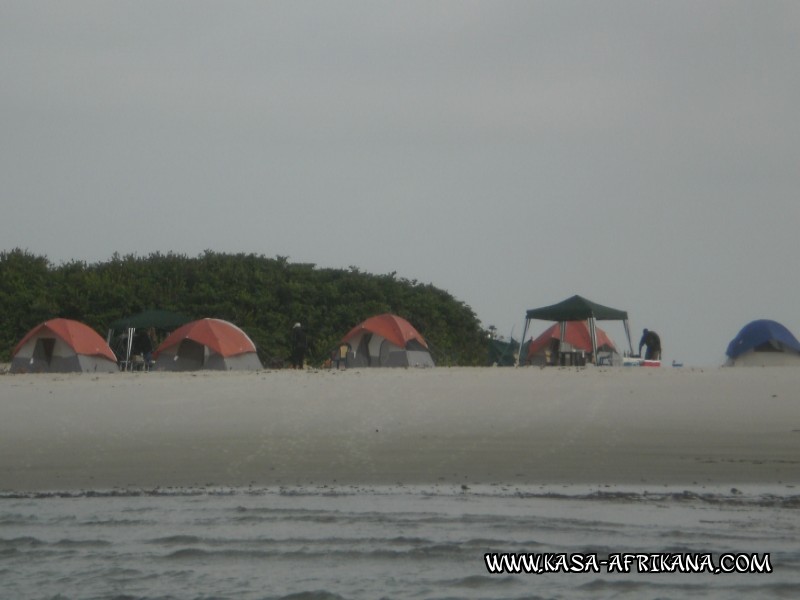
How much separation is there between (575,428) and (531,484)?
244 cm

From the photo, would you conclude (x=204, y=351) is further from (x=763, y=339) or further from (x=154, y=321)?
(x=763, y=339)

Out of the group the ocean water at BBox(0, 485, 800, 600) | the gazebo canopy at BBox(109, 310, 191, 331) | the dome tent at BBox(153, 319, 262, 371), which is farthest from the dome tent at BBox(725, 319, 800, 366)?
the gazebo canopy at BBox(109, 310, 191, 331)

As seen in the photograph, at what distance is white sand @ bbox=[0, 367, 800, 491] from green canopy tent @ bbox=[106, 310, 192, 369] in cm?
1214

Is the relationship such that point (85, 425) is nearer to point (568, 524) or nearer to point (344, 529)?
point (344, 529)

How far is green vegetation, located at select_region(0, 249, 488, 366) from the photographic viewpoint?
3278cm

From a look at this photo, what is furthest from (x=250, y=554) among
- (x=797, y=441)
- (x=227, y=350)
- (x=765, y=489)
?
(x=227, y=350)

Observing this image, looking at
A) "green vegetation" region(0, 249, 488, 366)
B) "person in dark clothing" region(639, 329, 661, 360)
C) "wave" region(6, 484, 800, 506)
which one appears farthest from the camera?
"green vegetation" region(0, 249, 488, 366)

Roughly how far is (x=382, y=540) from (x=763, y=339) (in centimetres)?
1591

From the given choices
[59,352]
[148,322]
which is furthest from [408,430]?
[148,322]

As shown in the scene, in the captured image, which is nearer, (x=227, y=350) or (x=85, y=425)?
(x=85, y=425)

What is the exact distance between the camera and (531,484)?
33.9 feet

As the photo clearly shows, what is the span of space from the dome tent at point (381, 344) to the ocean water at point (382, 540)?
16.1 metres

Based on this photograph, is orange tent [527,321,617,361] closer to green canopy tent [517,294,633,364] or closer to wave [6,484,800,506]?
green canopy tent [517,294,633,364]

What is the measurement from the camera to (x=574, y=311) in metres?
25.4
